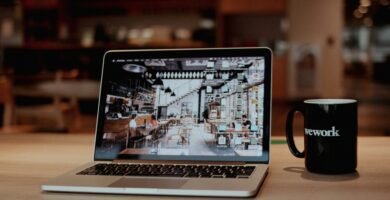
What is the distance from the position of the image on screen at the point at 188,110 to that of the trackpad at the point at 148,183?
16 centimetres

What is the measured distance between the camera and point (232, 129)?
1.01 metres

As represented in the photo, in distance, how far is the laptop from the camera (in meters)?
1.00

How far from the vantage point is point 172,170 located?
3.05 ft

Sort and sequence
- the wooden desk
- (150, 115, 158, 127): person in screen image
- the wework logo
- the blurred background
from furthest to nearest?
the blurred background < (150, 115, 158, 127): person in screen image < the wework logo < the wooden desk

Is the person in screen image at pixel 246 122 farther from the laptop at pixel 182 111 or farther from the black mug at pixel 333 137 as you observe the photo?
the black mug at pixel 333 137

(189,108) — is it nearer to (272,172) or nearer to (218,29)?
(272,172)

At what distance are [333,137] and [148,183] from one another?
328mm

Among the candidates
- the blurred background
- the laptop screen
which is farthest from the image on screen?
the blurred background

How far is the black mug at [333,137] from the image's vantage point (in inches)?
36.7

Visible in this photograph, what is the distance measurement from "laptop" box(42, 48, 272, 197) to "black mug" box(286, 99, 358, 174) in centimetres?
9

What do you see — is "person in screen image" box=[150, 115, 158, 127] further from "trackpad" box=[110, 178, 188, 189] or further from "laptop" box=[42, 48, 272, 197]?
"trackpad" box=[110, 178, 188, 189]

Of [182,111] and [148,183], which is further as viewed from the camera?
[182,111]

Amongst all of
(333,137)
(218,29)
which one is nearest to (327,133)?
(333,137)

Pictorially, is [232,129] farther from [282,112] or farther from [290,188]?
[282,112]
